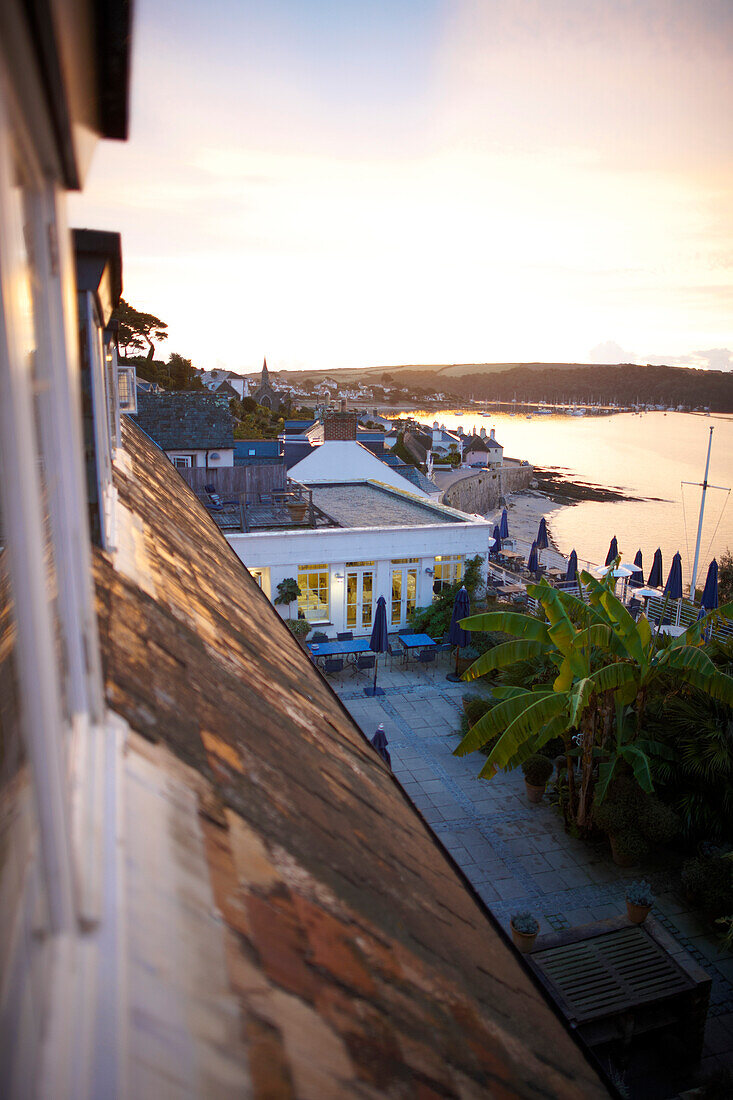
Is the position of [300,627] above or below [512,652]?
below

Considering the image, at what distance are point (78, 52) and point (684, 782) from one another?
12922 millimetres

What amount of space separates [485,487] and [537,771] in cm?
5955

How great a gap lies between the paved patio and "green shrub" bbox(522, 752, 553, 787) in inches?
18.9

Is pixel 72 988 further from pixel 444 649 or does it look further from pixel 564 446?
pixel 564 446

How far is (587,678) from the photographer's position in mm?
9859

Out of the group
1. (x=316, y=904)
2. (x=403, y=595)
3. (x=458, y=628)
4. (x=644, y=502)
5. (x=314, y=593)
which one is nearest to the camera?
(x=316, y=904)

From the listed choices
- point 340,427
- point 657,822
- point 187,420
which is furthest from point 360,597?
point 187,420

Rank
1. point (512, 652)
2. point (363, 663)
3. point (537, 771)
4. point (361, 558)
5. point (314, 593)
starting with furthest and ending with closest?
1. point (314, 593)
2. point (361, 558)
3. point (363, 663)
4. point (537, 771)
5. point (512, 652)

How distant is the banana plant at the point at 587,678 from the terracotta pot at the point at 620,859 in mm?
706

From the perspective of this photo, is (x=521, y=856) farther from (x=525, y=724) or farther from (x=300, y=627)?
(x=300, y=627)

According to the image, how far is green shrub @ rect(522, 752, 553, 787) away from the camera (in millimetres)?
12914

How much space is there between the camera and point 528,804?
13023mm

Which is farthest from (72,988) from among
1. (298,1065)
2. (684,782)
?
(684,782)

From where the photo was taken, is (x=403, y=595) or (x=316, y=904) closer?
(x=316, y=904)
